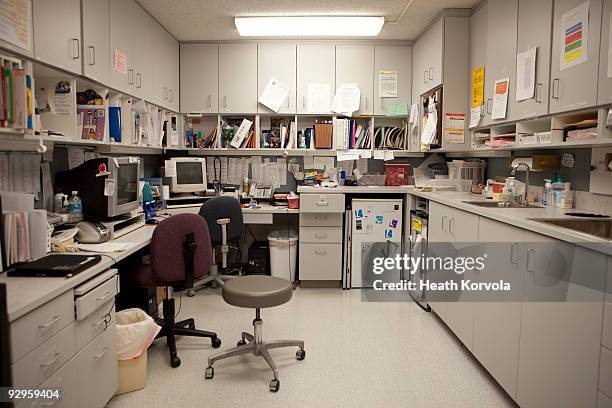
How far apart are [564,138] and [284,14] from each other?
8.30 ft

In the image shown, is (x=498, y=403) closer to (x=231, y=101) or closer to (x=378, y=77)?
(x=378, y=77)

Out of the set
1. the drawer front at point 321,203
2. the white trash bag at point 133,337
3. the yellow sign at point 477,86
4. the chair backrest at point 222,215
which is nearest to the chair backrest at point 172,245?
the white trash bag at point 133,337

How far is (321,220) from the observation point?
13.5ft

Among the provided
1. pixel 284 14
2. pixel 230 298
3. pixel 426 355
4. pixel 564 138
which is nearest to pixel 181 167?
pixel 284 14

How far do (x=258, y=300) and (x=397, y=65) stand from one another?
312cm

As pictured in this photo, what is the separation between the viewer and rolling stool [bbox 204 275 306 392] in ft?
8.02

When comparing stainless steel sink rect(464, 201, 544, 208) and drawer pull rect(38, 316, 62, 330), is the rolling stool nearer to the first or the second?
drawer pull rect(38, 316, 62, 330)

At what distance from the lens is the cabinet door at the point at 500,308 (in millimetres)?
2156

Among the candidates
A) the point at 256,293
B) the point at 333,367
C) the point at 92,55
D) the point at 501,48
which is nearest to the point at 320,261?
the point at 333,367

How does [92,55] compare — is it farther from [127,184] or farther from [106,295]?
[106,295]

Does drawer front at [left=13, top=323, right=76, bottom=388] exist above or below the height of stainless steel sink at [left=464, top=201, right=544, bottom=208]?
below

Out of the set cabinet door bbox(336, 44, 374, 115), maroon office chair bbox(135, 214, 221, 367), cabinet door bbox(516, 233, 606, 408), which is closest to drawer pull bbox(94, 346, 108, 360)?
maroon office chair bbox(135, 214, 221, 367)

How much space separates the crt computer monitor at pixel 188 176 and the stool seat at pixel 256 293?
1.84m

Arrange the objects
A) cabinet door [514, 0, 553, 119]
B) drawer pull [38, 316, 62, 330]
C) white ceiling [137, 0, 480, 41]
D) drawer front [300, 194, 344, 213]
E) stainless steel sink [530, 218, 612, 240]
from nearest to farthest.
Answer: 1. drawer pull [38, 316, 62, 330]
2. stainless steel sink [530, 218, 612, 240]
3. cabinet door [514, 0, 553, 119]
4. white ceiling [137, 0, 480, 41]
5. drawer front [300, 194, 344, 213]
